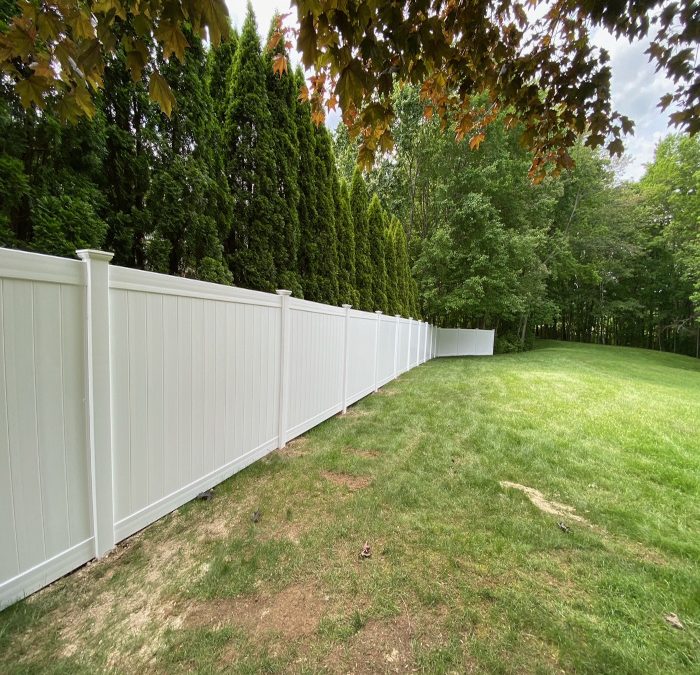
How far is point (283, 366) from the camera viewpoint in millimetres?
3379

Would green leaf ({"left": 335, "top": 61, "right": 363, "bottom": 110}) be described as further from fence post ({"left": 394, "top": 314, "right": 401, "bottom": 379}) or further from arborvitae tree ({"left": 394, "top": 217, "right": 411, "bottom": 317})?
arborvitae tree ({"left": 394, "top": 217, "right": 411, "bottom": 317})

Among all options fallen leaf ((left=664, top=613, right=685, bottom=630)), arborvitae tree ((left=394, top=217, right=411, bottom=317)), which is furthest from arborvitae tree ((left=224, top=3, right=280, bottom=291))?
arborvitae tree ((left=394, top=217, right=411, bottom=317))

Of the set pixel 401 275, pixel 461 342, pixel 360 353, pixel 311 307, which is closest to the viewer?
pixel 311 307

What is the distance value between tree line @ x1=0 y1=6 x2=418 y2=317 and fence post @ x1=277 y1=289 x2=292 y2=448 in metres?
0.62

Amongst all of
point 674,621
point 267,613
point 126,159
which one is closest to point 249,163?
point 126,159

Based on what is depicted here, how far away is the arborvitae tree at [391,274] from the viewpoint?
9.68 metres

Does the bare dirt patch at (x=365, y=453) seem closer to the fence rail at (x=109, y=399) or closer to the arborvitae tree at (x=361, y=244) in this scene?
the fence rail at (x=109, y=399)

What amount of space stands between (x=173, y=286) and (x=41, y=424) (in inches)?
39.0

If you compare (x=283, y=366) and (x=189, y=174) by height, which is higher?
(x=189, y=174)

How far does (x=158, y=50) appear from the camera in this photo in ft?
8.63

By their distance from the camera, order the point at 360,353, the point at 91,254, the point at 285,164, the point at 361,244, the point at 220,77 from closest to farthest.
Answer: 1. the point at 91,254
2. the point at 220,77
3. the point at 285,164
4. the point at 360,353
5. the point at 361,244

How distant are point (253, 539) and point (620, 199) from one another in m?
25.7

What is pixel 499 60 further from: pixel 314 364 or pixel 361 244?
pixel 361 244

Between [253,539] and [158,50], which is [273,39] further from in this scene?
[253,539]
